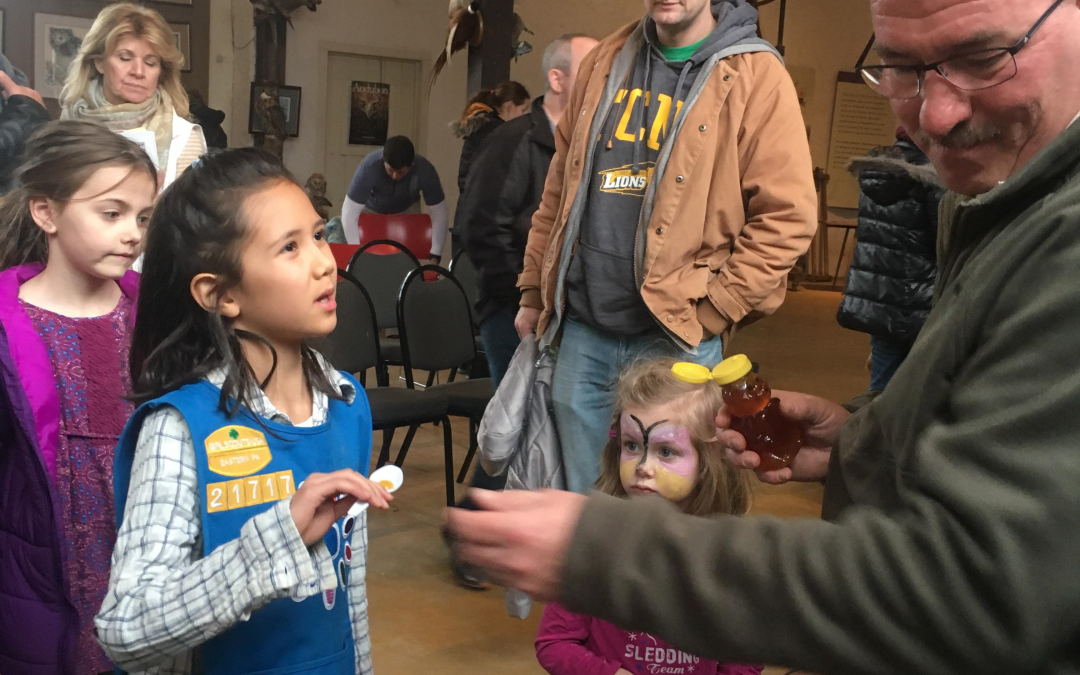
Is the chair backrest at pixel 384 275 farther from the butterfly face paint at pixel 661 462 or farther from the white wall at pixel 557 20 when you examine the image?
the white wall at pixel 557 20

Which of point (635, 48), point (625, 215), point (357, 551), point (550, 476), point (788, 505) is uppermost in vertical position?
point (635, 48)

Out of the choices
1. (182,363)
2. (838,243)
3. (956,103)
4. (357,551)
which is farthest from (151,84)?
(838,243)

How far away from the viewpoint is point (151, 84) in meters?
3.12

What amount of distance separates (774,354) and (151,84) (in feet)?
19.0

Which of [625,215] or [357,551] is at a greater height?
[625,215]

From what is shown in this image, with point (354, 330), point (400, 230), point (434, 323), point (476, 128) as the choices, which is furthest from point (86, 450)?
point (400, 230)

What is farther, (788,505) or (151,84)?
(788,505)

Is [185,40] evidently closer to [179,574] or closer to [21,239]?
[21,239]

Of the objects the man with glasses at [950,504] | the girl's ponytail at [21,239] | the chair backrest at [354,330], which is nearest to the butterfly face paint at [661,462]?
the man with glasses at [950,504]

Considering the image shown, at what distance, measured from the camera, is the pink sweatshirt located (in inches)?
70.3

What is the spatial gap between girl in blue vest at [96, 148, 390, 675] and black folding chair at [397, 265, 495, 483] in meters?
2.36

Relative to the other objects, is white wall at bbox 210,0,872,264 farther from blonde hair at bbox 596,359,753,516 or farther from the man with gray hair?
blonde hair at bbox 596,359,753,516

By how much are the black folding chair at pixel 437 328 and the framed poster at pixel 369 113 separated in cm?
591

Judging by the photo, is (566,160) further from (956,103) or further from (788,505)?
(788,505)
